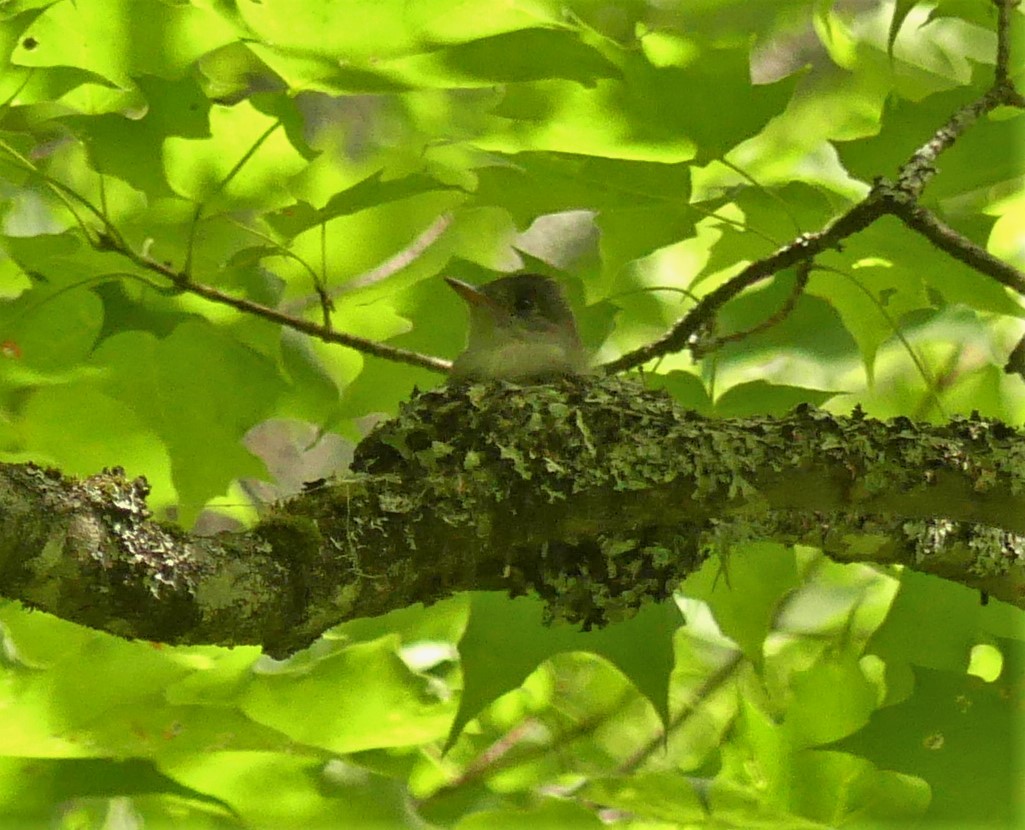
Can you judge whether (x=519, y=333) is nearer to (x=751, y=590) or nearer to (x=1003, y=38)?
(x=751, y=590)

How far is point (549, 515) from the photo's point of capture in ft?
5.03

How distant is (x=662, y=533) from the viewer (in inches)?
66.4

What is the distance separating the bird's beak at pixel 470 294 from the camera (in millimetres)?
2275

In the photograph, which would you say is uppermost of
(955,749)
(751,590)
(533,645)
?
(751,590)

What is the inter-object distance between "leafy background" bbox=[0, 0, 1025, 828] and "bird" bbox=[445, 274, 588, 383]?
0.40 ft

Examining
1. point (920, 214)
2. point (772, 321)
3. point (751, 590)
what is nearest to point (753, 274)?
point (772, 321)

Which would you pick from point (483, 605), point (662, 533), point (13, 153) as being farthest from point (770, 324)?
point (13, 153)

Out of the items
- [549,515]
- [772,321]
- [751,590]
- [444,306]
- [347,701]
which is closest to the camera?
[549,515]

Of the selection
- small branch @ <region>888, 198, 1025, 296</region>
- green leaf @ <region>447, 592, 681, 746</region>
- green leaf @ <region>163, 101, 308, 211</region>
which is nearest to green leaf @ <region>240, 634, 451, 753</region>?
green leaf @ <region>447, 592, 681, 746</region>

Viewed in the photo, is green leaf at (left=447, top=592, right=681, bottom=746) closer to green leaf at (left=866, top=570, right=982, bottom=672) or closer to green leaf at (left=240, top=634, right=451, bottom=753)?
green leaf at (left=240, top=634, right=451, bottom=753)

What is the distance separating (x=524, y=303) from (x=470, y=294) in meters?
0.30

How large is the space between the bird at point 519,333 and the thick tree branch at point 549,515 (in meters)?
0.49

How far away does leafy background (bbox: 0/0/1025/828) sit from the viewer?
5.50 feet

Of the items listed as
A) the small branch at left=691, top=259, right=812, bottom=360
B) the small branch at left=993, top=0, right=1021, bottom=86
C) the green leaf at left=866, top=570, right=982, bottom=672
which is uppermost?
the small branch at left=993, top=0, right=1021, bottom=86
